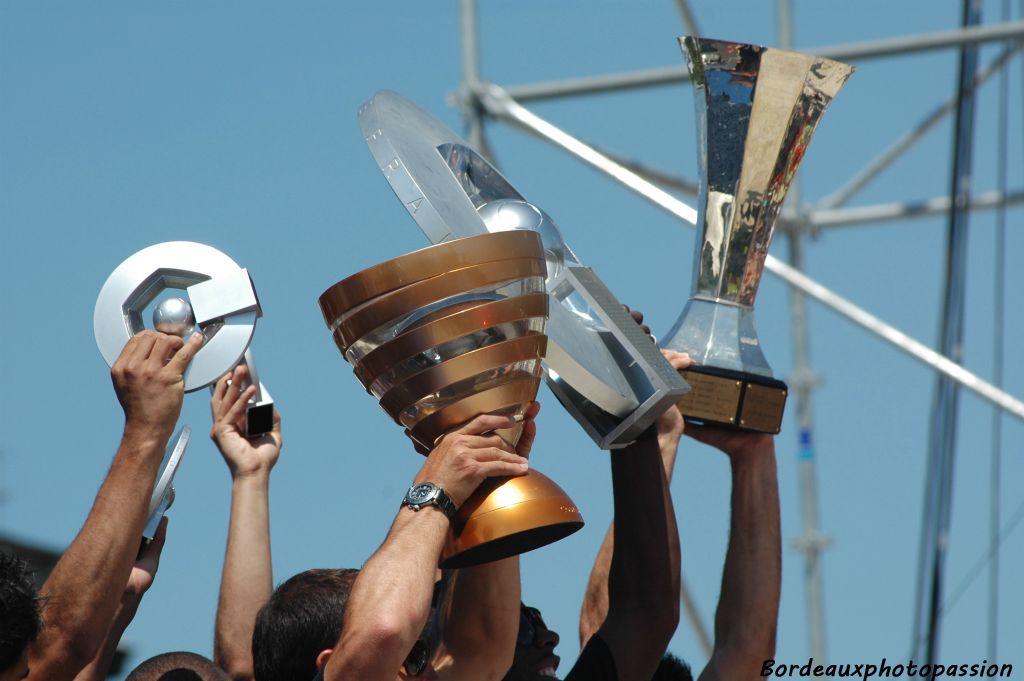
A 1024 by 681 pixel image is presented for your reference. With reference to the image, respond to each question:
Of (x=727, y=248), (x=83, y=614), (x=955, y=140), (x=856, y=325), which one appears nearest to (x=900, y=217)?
(x=856, y=325)

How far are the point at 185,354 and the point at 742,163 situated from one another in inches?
53.8

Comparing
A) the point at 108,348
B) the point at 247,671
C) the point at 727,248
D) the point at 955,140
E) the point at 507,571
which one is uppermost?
the point at 955,140

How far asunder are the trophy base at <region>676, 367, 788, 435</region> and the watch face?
3.01ft

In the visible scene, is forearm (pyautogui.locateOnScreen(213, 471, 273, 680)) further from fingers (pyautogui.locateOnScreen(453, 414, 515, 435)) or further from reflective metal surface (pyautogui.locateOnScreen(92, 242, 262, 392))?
fingers (pyautogui.locateOnScreen(453, 414, 515, 435))

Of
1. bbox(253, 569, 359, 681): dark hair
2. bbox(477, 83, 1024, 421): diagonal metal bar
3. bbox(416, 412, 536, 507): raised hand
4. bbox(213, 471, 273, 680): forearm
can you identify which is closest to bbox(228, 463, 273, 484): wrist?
bbox(213, 471, 273, 680): forearm

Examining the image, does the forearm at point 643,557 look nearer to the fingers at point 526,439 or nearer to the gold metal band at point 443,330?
the fingers at point 526,439

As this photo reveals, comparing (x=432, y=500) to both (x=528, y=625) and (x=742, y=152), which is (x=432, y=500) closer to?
(x=528, y=625)

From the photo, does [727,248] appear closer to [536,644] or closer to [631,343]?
[631,343]

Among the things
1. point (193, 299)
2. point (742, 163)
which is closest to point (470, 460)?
point (193, 299)

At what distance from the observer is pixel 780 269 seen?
24.9ft

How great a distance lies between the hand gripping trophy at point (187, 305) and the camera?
121 inches

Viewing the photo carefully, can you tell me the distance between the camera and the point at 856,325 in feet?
25.3

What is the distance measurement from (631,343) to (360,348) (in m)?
0.59

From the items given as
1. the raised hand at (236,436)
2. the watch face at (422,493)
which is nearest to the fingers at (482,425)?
the watch face at (422,493)
